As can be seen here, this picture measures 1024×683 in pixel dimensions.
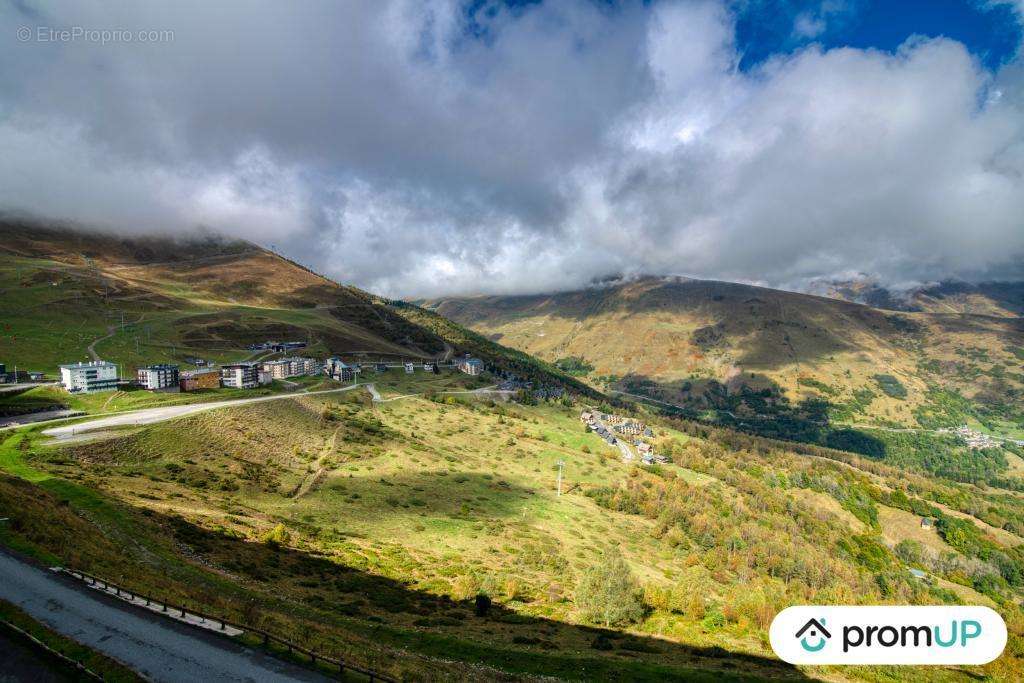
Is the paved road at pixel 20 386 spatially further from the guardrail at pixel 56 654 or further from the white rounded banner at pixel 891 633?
the white rounded banner at pixel 891 633

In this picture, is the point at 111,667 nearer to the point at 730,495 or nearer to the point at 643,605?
the point at 643,605

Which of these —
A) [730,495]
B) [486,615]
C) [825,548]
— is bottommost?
[825,548]

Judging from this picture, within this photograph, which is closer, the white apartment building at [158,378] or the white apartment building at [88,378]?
the white apartment building at [88,378]

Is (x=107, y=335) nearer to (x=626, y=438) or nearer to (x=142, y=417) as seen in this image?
(x=142, y=417)

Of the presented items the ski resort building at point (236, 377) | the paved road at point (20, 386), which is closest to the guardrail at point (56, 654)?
the paved road at point (20, 386)

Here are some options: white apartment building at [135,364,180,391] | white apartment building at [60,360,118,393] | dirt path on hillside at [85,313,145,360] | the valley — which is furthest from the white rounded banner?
dirt path on hillside at [85,313,145,360]

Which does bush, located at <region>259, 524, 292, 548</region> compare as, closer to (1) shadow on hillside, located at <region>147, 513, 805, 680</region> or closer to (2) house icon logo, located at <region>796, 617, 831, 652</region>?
(1) shadow on hillside, located at <region>147, 513, 805, 680</region>

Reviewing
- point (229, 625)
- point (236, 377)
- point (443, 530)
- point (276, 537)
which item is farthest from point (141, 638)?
point (236, 377)

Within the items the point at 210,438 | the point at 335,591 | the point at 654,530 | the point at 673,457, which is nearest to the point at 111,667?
the point at 335,591
